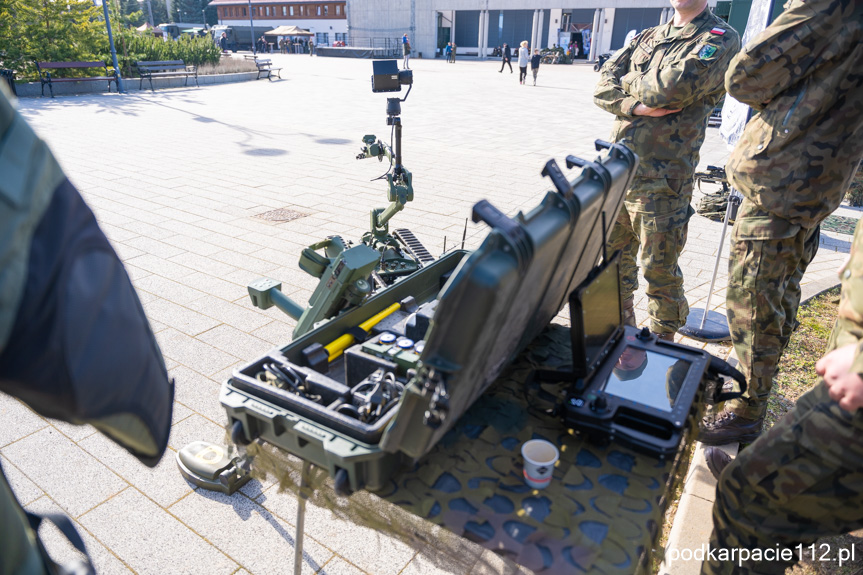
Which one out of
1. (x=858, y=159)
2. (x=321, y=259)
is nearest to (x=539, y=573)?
(x=321, y=259)

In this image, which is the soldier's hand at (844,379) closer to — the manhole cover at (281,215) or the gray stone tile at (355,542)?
the gray stone tile at (355,542)

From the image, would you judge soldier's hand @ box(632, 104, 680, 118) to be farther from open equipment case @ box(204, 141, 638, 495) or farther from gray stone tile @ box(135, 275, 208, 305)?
gray stone tile @ box(135, 275, 208, 305)

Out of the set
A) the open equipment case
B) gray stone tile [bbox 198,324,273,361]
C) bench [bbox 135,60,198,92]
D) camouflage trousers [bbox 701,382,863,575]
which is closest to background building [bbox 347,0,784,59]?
bench [bbox 135,60,198,92]

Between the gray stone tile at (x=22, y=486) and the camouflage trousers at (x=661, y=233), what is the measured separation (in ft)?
10.7

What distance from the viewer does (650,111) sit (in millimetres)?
3564

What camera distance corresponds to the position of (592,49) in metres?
43.2

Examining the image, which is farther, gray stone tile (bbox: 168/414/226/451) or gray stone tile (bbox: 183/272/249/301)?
gray stone tile (bbox: 183/272/249/301)

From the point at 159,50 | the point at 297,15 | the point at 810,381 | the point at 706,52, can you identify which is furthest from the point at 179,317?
the point at 297,15

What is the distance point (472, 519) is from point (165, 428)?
2.90 feet

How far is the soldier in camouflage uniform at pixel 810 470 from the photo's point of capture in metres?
1.61

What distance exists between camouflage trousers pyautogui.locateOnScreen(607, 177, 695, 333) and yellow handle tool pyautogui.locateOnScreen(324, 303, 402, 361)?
1692 millimetres

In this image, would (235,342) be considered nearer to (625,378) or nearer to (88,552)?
(88,552)

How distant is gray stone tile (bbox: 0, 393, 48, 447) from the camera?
9.89 feet

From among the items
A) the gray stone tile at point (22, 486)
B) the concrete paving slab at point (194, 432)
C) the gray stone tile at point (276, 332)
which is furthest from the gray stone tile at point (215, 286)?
the gray stone tile at point (22, 486)
